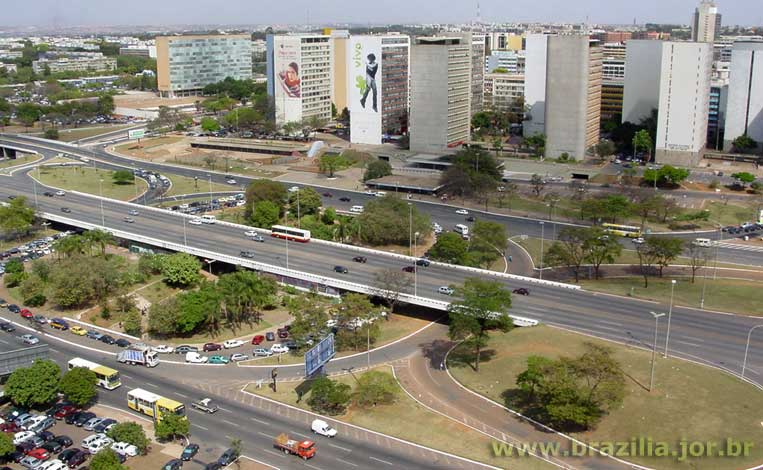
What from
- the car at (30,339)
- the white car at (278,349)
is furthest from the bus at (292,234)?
the car at (30,339)

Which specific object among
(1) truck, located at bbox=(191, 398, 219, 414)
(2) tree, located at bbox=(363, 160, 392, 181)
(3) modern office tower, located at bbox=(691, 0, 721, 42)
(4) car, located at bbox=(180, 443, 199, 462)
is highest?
(3) modern office tower, located at bbox=(691, 0, 721, 42)

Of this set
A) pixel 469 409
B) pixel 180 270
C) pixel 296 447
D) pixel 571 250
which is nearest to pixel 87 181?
pixel 180 270

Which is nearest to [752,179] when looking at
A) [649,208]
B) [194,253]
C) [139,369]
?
[649,208]

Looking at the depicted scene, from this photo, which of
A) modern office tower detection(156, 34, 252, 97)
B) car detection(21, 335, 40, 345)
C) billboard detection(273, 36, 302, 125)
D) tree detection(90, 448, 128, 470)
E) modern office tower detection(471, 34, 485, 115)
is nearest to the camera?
tree detection(90, 448, 128, 470)

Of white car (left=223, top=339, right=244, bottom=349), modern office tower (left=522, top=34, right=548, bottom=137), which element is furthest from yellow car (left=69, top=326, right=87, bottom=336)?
modern office tower (left=522, top=34, right=548, bottom=137)

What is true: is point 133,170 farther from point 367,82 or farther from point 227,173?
point 367,82

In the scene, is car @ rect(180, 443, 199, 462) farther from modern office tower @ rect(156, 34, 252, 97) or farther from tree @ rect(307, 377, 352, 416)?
modern office tower @ rect(156, 34, 252, 97)

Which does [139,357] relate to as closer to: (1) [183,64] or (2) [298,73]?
(2) [298,73]
